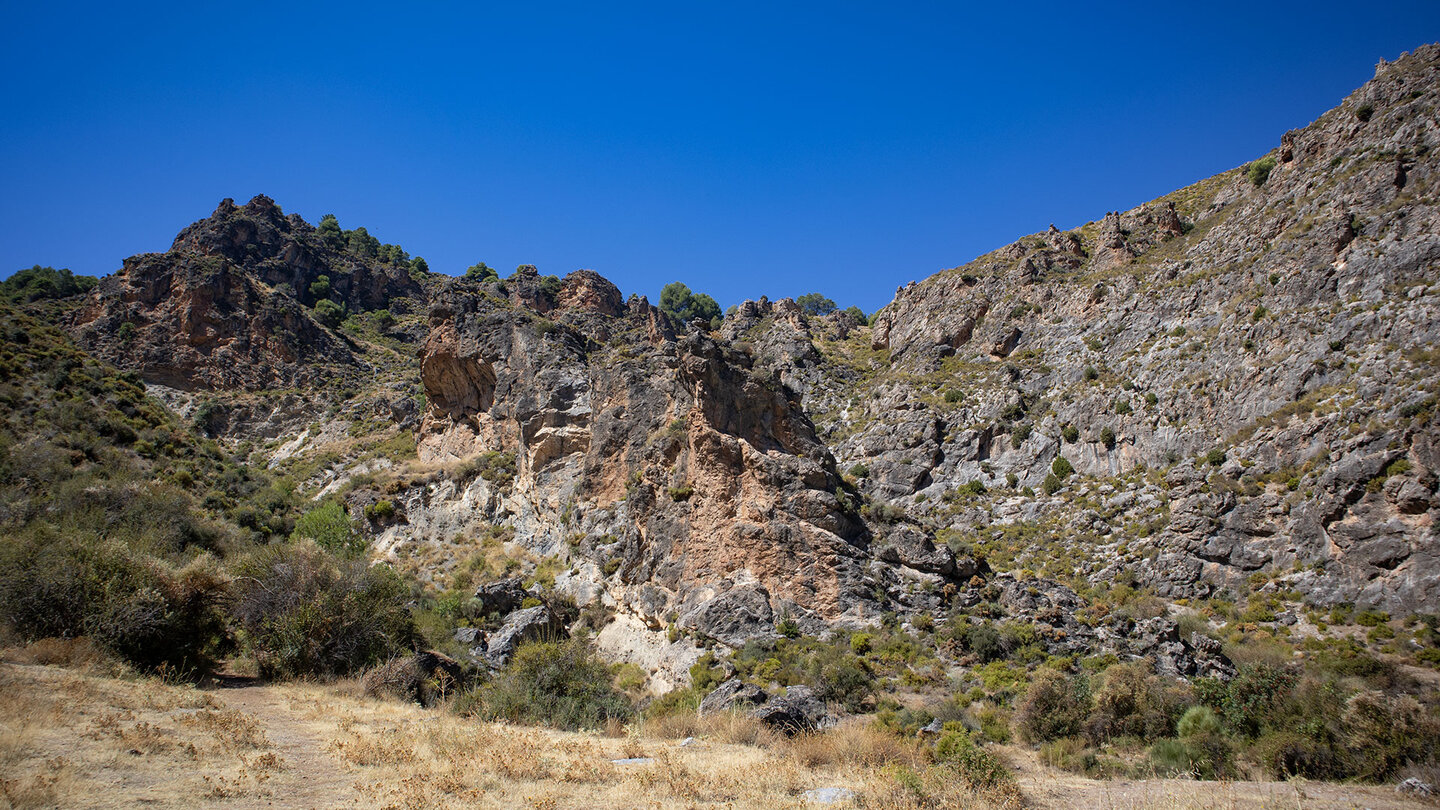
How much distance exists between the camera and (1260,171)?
156 feet

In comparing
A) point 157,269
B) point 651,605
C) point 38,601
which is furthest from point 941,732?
point 157,269

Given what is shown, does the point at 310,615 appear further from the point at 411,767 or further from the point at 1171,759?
the point at 1171,759

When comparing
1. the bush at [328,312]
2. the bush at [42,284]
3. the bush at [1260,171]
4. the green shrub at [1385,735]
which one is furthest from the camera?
the bush at [328,312]

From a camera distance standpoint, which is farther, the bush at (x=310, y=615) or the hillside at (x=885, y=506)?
the bush at (x=310, y=615)

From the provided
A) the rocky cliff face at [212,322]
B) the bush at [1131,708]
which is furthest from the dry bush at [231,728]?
the rocky cliff face at [212,322]

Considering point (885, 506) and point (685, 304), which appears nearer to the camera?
point (885, 506)

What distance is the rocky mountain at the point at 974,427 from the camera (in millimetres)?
25000

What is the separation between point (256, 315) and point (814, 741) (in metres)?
69.1

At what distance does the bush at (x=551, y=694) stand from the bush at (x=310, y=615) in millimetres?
4072

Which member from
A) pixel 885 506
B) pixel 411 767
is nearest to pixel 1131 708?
pixel 885 506

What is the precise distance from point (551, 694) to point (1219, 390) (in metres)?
36.9

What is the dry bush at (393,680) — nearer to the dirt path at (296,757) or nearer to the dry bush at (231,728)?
the dirt path at (296,757)

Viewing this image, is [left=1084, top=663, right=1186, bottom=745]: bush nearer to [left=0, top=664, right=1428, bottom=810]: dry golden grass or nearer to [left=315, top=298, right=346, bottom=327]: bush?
[left=0, top=664, right=1428, bottom=810]: dry golden grass

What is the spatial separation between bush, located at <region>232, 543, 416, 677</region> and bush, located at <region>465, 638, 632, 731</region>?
4072 millimetres
